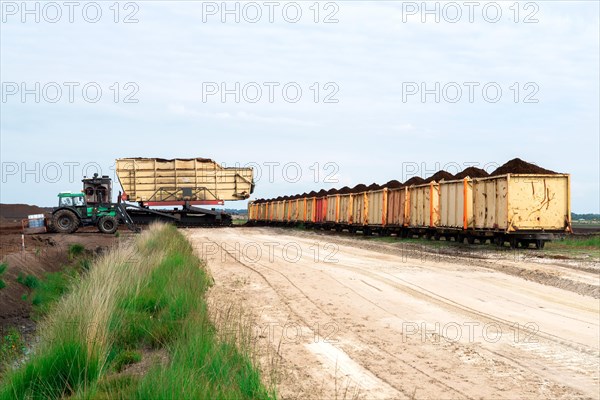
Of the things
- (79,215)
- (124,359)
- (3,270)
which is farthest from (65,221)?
(124,359)

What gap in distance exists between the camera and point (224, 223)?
48.6 meters

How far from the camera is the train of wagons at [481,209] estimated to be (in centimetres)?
2170

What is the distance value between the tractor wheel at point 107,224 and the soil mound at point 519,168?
20.5 m

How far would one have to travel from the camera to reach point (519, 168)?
2383cm

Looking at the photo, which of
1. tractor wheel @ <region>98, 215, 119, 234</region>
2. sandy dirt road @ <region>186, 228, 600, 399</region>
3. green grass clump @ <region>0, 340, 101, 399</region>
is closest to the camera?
green grass clump @ <region>0, 340, 101, 399</region>

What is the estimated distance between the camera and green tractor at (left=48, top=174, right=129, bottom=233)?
35188 millimetres

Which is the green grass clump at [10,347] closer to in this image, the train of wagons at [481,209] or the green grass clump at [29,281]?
the green grass clump at [29,281]

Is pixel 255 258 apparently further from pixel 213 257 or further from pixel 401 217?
pixel 401 217

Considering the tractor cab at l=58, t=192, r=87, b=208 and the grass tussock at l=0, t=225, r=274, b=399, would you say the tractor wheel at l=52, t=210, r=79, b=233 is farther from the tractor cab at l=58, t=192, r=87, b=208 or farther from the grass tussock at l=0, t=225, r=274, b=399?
the grass tussock at l=0, t=225, r=274, b=399

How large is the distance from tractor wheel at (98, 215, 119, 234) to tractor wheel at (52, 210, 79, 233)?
51.5 inches

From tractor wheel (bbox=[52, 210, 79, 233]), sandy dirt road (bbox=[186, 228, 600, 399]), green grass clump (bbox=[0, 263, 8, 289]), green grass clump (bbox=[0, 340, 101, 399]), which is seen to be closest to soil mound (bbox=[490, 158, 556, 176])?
sandy dirt road (bbox=[186, 228, 600, 399])

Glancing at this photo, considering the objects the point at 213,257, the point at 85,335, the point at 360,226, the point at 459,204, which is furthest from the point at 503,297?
the point at 360,226

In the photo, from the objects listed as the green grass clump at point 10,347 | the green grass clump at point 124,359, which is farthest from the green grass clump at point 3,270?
the green grass clump at point 124,359

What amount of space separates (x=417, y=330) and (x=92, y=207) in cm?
2925
